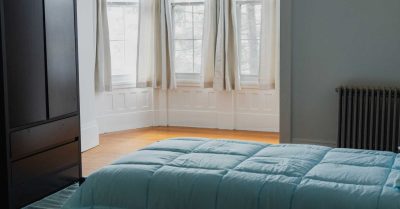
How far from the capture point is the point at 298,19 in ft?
17.1

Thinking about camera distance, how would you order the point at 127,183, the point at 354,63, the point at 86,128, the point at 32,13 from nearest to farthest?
the point at 127,183
the point at 32,13
the point at 354,63
the point at 86,128

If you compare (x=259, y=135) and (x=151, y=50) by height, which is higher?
(x=151, y=50)

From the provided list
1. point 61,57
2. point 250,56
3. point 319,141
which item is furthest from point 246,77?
point 61,57

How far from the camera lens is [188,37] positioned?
706 cm

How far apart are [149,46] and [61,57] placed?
292 cm

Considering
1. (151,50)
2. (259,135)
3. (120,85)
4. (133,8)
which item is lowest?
(259,135)

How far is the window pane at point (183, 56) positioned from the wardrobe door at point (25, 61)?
3.33 metres

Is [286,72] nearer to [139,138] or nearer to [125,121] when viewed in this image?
[139,138]

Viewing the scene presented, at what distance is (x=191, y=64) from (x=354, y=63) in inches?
103

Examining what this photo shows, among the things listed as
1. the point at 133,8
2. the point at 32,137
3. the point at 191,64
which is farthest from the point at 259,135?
the point at 32,137

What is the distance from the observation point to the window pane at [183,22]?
276 inches

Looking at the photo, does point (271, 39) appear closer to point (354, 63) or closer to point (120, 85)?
point (354, 63)

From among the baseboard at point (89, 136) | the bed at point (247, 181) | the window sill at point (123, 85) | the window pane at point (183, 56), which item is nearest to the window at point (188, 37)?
the window pane at point (183, 56)

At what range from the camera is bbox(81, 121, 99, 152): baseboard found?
18.9 feet
